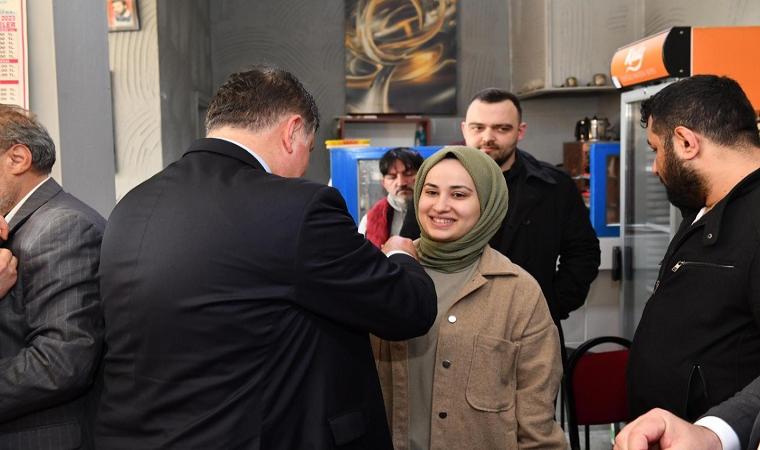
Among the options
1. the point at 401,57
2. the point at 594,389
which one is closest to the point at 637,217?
the point at 594,389

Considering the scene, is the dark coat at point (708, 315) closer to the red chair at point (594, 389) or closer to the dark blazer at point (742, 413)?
the dark blazer at point (742, 413)

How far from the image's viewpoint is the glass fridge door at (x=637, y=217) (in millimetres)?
4438

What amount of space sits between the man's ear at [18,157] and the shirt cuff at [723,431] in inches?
60.3

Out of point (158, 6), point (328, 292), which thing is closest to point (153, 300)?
point (328, 292)

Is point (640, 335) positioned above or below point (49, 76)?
below

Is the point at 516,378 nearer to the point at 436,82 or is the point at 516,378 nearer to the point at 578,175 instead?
the point at 578,175

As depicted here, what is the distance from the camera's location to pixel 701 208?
214 cm

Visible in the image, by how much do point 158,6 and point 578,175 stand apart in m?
4.06

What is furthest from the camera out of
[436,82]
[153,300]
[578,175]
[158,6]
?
[436,82]

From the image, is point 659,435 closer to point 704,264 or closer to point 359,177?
point 704,264

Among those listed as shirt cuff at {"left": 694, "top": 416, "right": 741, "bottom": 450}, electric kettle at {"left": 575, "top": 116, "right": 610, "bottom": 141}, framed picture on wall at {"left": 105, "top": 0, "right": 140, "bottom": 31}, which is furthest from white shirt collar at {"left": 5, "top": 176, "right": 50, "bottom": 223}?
electric kettle at {"left": 575, "top": 116, "right": 610, "bottom": 141}

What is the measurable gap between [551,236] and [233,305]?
187 centimetres

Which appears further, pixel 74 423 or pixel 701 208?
pixel 701 208

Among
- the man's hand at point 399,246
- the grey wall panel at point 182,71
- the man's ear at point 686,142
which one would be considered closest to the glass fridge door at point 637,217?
the man's ear at point 686,142
